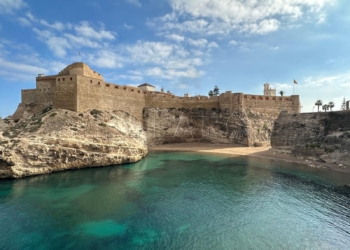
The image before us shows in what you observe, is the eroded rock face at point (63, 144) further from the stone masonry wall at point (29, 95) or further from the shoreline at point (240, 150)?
the shoreline at point (240, 150)

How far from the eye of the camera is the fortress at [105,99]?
85.3 ft

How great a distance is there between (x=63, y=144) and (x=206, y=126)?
87.0ft

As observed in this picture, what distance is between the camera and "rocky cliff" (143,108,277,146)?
1540 inches

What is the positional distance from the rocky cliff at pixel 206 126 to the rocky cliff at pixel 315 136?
231 inches

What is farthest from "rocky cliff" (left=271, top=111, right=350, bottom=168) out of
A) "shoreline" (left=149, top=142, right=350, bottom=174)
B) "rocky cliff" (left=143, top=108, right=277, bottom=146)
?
"rocky cliff" (left=143, top=108, right=277, bottom=146)

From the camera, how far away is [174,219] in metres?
11.6

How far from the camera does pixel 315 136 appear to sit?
2791 cm

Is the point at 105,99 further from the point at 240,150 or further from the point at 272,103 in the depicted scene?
the point at 272,103

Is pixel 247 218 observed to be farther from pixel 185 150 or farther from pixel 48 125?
pixel 185 150

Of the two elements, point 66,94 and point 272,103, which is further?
point 272,103

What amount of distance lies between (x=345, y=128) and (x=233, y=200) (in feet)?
64.2

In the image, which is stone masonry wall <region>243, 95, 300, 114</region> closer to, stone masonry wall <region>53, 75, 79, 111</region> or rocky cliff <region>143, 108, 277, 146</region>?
rocky cliff <region>143, 108, 277, 146</region>

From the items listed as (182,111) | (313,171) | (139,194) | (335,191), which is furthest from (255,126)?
(139,194)

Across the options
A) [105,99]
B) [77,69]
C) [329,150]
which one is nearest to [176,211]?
[329,150]
